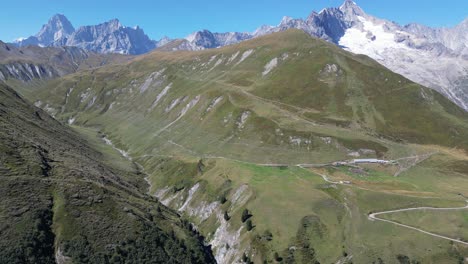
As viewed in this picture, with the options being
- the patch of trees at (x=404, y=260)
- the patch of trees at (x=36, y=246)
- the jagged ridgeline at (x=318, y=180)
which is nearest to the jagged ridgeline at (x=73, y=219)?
the patch of trees at (x=36, y=246)

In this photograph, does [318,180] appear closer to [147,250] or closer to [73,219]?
[147,250]

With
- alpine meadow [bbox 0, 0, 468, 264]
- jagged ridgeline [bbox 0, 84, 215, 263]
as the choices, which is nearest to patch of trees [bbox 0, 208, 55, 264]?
jagged ridgeline [bbox 0, 84, 215, 263]

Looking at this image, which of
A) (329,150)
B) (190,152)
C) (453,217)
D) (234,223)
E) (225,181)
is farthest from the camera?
(190,152)

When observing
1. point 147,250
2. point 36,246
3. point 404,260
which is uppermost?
point 404,260

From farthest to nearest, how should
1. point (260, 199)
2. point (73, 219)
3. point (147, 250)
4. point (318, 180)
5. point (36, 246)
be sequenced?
point (318, 180)
point (260, 199)
point (73, 219)
point (147, 250)
point (36, 246)

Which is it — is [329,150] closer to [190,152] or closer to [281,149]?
[281,149]

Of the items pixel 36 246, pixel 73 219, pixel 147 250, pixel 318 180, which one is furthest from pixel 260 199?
pixel 36 246

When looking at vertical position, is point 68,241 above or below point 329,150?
below

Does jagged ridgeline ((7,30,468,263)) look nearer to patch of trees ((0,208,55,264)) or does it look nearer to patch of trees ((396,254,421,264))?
patch of trees ((396,254,421,264))

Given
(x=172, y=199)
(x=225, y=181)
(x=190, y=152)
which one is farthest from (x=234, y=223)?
(x=190, y=152)
